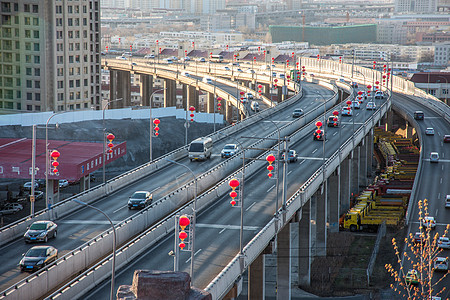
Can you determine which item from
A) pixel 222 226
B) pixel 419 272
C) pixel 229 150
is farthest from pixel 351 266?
pixel 222 226

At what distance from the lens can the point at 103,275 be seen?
1565 inches

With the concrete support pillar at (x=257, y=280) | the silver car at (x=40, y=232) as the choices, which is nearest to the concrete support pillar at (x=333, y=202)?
the concrete support pillar at (x=257, y=280)

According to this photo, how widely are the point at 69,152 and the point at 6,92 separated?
1739 inches

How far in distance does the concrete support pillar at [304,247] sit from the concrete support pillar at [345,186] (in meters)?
24.3

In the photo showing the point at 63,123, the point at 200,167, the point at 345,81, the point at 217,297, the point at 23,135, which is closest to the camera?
the point at 217,297

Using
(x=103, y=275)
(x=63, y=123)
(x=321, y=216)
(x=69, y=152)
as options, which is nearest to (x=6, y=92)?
(x=63, y=123)

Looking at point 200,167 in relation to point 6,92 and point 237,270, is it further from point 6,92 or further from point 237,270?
point 6,92

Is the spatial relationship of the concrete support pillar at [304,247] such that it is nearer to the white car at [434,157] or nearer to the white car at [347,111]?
the white car at [434,157]

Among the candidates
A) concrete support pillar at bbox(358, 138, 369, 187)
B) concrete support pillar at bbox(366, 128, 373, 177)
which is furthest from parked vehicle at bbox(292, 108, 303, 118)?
concrete support pillar at bbox(358, 138, 369, 187)

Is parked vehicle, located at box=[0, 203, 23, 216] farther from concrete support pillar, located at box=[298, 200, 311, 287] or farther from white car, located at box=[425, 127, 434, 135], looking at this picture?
white car, located at box=[425, 127, 434, 135]

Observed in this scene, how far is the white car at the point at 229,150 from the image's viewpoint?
79.4 meters

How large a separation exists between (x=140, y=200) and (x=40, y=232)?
11.3m

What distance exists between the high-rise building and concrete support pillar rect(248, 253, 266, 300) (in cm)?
6986

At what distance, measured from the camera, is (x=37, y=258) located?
42.5 metres
